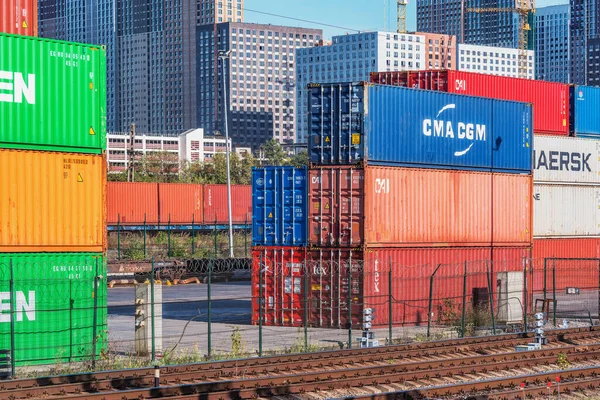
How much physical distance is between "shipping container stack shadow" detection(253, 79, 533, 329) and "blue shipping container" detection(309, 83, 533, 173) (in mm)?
32

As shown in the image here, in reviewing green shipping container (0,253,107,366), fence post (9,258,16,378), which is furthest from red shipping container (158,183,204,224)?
fence post (9,258,16,378)

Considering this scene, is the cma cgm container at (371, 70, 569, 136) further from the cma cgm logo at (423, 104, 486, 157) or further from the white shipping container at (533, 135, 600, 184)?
the cma cgm logo at (423, 104, 486, 157)

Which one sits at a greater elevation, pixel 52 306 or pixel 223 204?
pixel 223 204

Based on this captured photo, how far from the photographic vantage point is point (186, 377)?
2227cm

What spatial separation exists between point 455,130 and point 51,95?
1516 cm

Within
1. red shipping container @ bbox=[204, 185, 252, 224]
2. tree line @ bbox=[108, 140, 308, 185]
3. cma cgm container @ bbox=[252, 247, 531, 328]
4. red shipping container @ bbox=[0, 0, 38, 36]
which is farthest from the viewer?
tree line @ bbox=[108, 140, 308, 185]

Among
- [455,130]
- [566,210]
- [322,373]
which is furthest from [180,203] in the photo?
[322,373]

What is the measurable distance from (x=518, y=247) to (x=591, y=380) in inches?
651

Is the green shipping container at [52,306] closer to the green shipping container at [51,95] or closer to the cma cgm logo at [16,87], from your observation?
the green shipping container at [51,95]

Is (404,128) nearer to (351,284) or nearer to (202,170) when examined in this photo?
(351,284)

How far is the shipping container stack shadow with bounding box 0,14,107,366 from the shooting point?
80.3 feet

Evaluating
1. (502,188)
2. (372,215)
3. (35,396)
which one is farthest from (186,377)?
(502,188)

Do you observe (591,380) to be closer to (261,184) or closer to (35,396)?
(35,396)

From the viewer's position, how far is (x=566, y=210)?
44750mm
